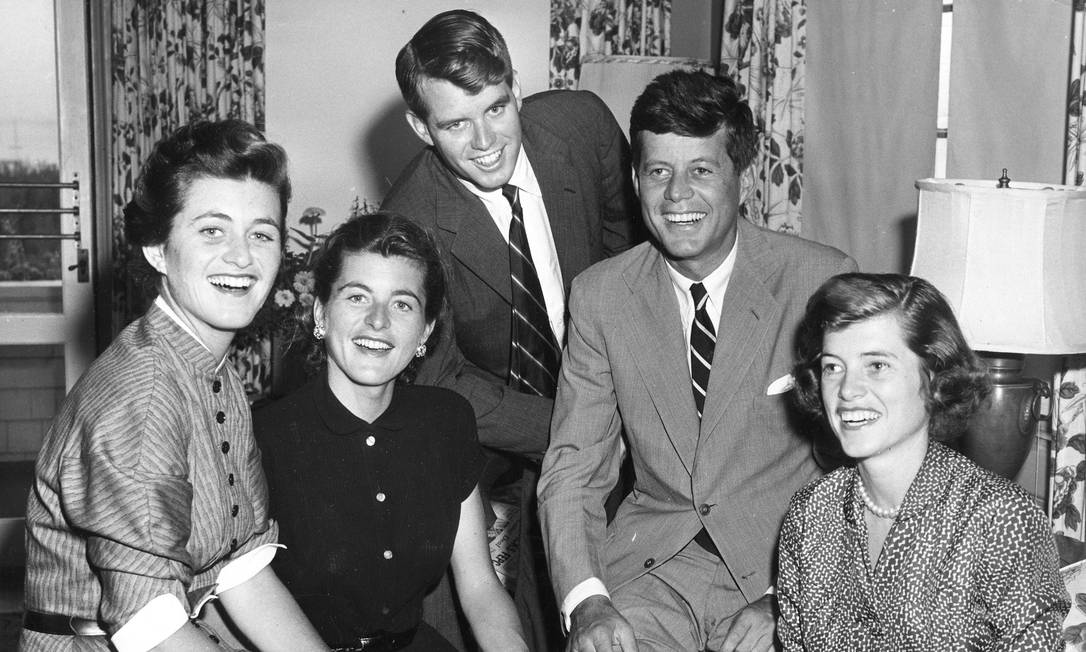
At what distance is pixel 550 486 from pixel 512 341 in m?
0.49

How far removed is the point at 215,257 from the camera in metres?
1.66

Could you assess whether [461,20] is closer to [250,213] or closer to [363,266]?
[363,266]

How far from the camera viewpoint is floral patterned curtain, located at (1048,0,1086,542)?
7.92 feet

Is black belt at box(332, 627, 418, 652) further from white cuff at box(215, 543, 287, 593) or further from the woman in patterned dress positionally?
white cuff at box(215, 543, 287, 593)

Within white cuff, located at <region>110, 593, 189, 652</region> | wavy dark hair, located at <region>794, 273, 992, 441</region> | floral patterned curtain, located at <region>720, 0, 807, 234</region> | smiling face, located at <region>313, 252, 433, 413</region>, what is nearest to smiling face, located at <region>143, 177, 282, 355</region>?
smiling face, located at <region>313, 252, 433, 413</region>

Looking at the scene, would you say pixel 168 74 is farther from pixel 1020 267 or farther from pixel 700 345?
pixel 1020 267

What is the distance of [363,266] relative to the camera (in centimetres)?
202

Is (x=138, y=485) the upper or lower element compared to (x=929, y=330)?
lower

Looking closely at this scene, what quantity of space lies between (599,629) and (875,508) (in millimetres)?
542

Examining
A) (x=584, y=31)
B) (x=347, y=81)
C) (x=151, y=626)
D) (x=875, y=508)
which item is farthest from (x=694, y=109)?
(x=347, y=81)

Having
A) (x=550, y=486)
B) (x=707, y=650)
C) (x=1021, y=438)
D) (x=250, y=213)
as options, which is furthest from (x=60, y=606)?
(x=1021, y=438)

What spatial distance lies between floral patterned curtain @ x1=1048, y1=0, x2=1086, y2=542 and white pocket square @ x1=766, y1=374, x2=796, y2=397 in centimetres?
86

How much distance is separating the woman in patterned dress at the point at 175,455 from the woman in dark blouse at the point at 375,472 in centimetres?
11

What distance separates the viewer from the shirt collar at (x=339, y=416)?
6.51 feet
